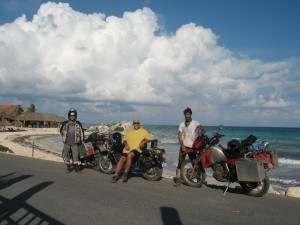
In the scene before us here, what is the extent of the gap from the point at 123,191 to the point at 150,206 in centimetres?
196

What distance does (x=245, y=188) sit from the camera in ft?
37.3

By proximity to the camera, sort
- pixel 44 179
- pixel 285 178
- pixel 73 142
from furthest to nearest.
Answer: pixel 285 178 < pixel 73 142 < pixel 44 179

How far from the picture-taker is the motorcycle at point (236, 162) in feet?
35.3

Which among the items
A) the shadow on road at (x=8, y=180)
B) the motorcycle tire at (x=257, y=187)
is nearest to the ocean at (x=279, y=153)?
the motorcycle tire at (x=257, y=187)

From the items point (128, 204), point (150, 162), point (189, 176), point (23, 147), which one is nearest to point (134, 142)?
point (150, 162)

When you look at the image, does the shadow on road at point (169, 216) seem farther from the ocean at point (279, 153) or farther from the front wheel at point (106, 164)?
the front wheel at point (106, 164)

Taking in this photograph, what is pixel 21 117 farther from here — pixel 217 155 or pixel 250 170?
pixel 250 170

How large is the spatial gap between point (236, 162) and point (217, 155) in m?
0.62

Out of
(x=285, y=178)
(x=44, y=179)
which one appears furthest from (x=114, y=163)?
(x=285, y=178)

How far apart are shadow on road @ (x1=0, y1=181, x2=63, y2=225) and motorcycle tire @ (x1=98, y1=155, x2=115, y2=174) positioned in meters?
4.77

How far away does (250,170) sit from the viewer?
1070 cm

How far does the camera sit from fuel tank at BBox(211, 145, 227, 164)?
1135 centimetres

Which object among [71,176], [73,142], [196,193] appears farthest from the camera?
[73,142]

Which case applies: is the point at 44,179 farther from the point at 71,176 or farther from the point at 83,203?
the point at 83,203
